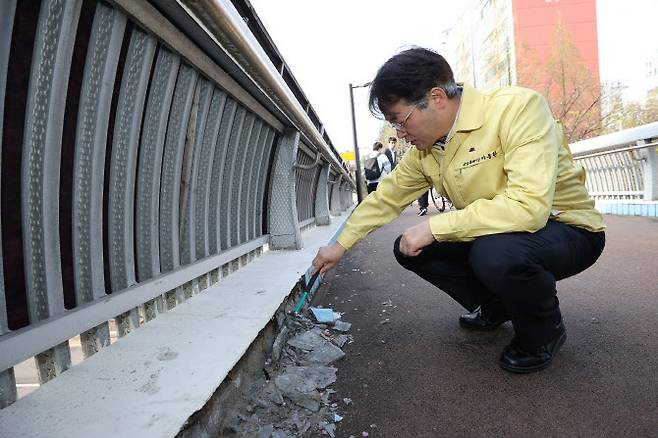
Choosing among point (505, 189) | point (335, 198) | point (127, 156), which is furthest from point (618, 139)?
point (127, 156)

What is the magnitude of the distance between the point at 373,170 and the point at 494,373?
10.2m

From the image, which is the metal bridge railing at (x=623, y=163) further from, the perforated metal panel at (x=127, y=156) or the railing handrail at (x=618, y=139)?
the perforated metal panel at (x=127, y=156)

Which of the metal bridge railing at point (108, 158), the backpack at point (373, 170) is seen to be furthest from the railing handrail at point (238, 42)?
the backpack at point (373, 170)

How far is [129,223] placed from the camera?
2.14 m

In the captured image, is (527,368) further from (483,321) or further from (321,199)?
(321,199)

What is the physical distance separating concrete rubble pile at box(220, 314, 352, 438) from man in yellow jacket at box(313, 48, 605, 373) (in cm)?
53

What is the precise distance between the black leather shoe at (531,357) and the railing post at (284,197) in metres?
2.66

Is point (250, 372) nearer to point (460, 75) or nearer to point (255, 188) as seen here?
point (255, 188)

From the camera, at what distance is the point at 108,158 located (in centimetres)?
200

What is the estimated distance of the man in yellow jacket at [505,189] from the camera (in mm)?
1995

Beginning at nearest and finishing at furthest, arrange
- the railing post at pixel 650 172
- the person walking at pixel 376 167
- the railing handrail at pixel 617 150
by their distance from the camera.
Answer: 1. the railing handrail at pixel 617 150
2. the railing post at pixel 650 172
3. the person walking at pixel 376 167

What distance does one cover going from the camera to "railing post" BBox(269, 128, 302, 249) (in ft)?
14.5

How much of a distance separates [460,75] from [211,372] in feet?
198

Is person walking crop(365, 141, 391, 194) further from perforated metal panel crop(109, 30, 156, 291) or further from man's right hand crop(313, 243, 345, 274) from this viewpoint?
perforated metal panel crop(109, 30, 156, 291)
